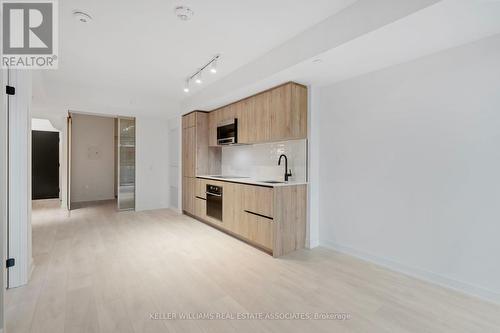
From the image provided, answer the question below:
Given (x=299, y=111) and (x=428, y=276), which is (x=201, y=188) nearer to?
(x=299, y=111)

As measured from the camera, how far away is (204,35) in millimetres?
2596

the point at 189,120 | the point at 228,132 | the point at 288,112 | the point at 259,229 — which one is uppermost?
the point at 189,120

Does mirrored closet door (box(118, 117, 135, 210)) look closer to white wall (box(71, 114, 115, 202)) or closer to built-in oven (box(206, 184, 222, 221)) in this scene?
white wall (box(71, 114, 115, 202))

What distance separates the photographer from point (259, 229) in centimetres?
327

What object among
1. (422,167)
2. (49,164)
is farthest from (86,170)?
(422,167)

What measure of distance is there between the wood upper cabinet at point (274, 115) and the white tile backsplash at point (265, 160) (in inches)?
12.5

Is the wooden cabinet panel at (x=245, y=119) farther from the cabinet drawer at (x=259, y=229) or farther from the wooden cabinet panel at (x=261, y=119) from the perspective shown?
Answer: the cabinet drawer at (x=259, y=229)

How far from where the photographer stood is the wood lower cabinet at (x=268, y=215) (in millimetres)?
3072

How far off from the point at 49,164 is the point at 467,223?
10272mm

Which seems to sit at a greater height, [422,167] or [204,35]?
[204,35]

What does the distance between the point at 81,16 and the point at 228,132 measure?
8.75 ft

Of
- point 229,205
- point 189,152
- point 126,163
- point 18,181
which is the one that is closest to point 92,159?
point 126,163

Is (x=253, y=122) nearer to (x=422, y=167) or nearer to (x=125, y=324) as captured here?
(x=422, y=167)

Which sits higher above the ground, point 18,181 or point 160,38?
point 160,38
